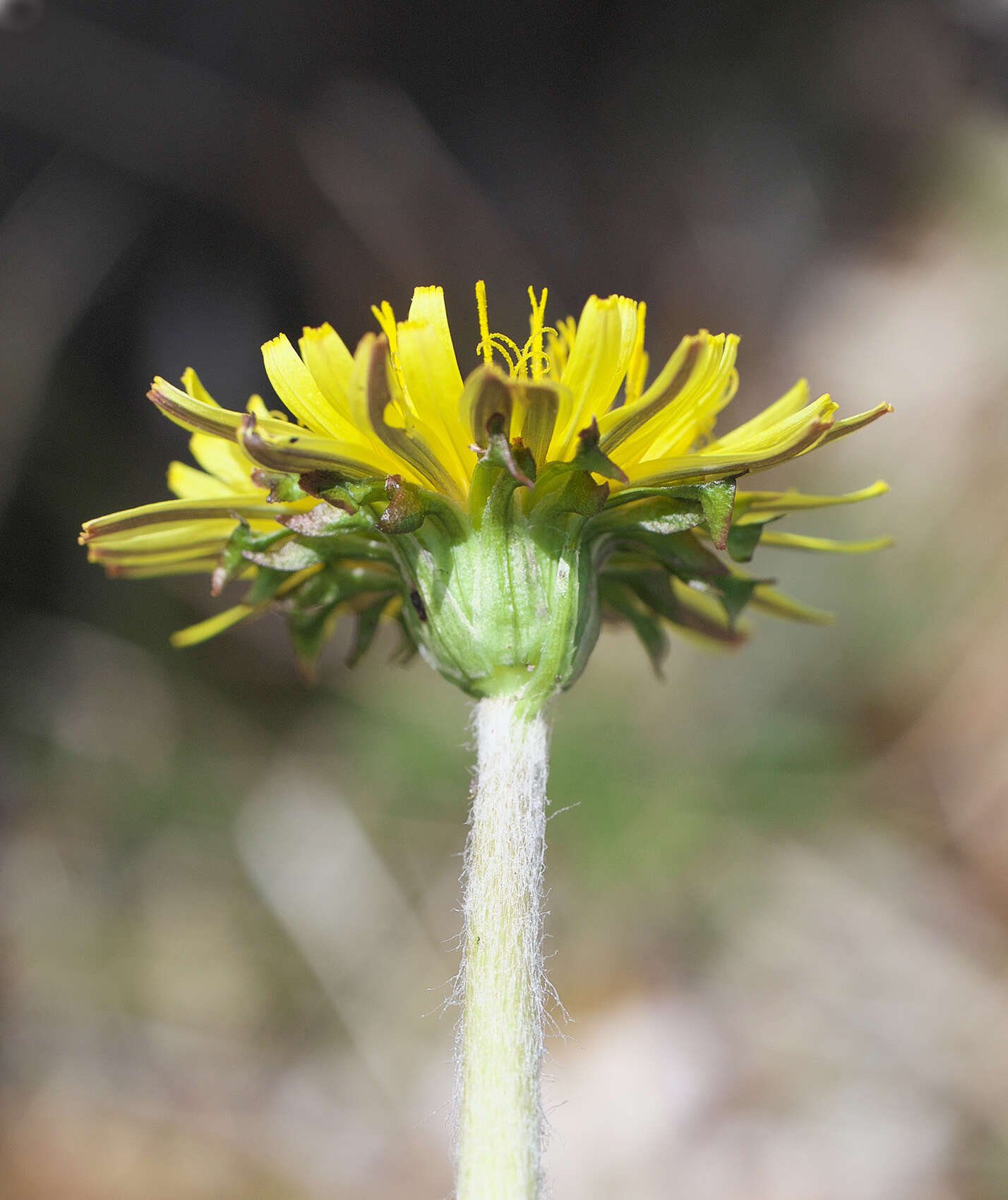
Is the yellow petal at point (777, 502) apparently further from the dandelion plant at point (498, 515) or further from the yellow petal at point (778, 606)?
the yellow petal at point (778, 606)

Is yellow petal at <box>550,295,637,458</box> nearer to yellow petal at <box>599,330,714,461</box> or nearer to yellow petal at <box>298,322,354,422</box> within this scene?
yellow petal at <box>599,330,714,461</box>

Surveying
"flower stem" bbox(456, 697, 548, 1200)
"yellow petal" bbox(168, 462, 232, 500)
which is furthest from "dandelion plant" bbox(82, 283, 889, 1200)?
"yellow petal" bbox(168, 462, 232, 500)

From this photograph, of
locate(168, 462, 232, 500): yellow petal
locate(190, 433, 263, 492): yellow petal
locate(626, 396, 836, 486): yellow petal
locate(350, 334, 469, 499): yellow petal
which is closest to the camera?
locate(350, 334, 469, 499): yellow petal

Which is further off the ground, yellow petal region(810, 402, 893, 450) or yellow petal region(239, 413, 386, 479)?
yellow petal region(810, 402, 893, 450)

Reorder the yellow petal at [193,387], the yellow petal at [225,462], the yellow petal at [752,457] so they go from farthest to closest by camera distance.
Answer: the yellow petal at [225,462] < the yellow petal at [193,387] < the yellow petal at [752,457]

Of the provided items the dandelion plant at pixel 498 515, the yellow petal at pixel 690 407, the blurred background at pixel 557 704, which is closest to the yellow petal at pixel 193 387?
the dandelion plant at pixel 498 515

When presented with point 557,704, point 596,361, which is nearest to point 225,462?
point 596,361

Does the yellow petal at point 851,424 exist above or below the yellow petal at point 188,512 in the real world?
above
